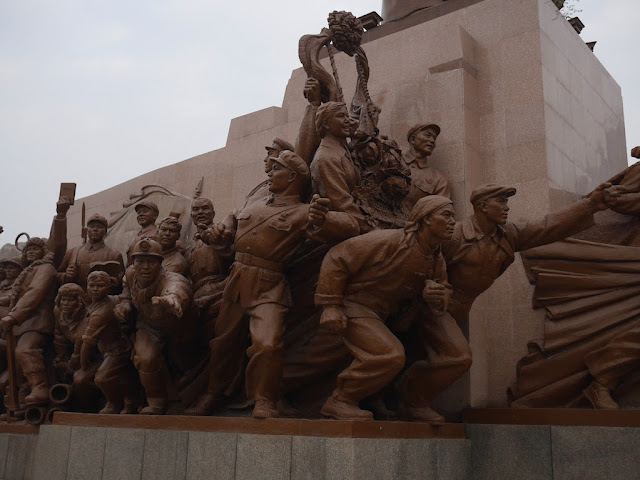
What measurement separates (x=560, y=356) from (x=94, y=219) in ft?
19.5

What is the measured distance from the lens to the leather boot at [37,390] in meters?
8.64

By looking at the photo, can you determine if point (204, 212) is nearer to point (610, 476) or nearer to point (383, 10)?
point (383, 10)

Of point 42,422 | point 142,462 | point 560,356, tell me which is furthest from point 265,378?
point 42,422

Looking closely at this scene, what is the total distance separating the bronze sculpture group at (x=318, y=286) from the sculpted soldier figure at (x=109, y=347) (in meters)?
0.02

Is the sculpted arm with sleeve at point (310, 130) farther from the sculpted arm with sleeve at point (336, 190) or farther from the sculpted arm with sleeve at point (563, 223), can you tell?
the sculpted arm with sleeve at point (563, 223)

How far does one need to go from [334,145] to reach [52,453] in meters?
4.34

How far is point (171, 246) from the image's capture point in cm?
808

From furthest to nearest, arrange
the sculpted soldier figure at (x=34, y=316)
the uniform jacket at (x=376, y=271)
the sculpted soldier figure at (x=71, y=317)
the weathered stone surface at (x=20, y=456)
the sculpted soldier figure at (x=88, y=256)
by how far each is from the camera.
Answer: the sculpted soldier figure at (x=88, y=256), the sculpted soldier figure at (x=34, y=316), the weathered stone surface at (x=20, y=456), the sculpted soldier figure at (x=71, y=317), the uniform jacket at (x=376, y=271)

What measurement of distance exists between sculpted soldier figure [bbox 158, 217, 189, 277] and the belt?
59.5 inches

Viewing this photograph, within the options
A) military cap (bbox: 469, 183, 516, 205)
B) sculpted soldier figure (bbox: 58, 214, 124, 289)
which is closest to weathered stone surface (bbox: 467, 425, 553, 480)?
military cap (bbox: 469, 183, 516, 205)

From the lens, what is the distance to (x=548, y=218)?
6172 millimetres

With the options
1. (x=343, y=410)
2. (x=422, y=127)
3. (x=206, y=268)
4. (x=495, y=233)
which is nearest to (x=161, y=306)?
(x=206, y=268)

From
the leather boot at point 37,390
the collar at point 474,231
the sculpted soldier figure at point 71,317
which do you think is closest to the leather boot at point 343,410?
the collar at point 474,231

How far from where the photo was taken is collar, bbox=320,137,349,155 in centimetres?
666
